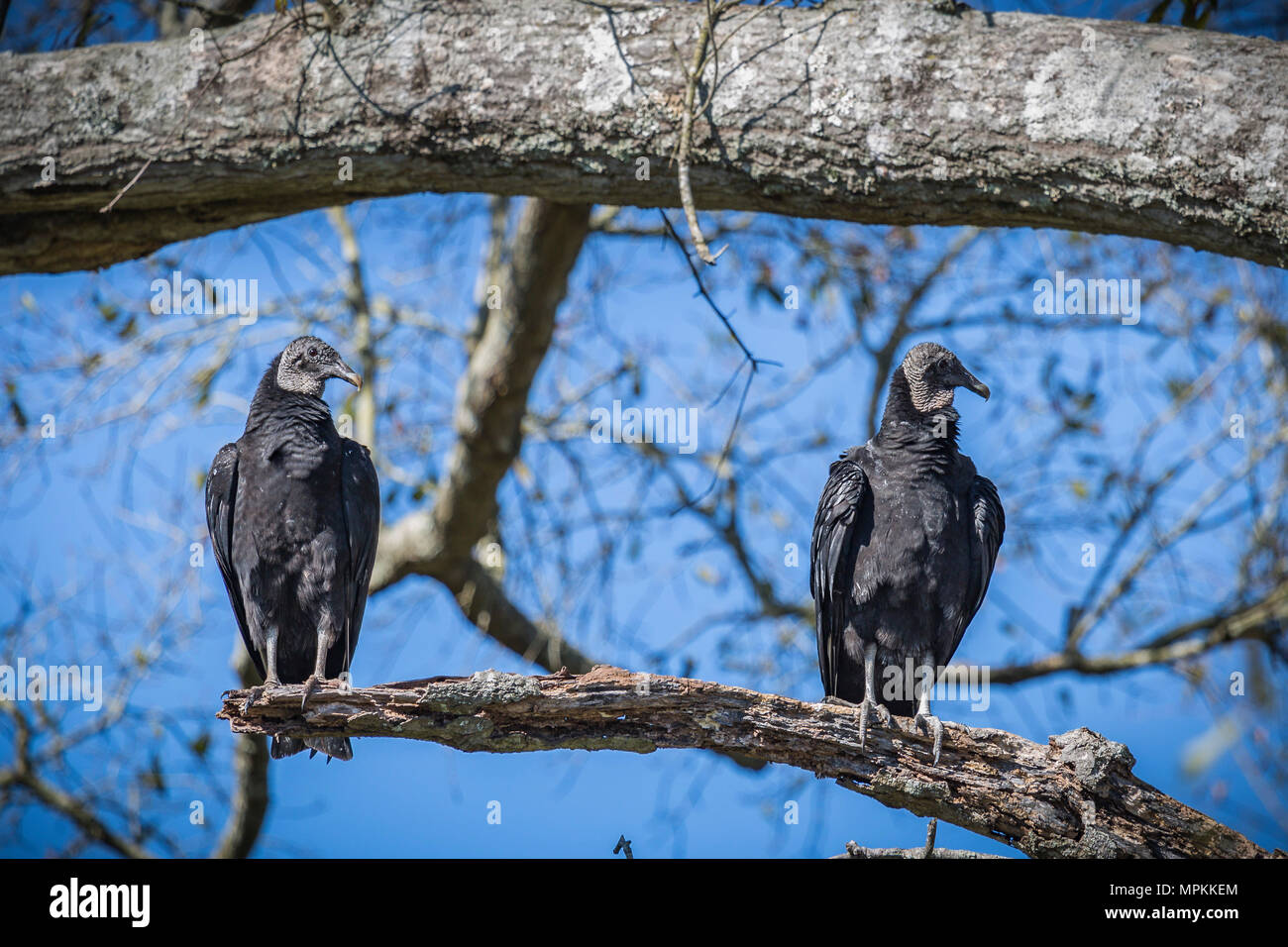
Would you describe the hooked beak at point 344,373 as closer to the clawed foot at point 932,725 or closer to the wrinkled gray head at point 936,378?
the wrinkled gray head at point 936,378

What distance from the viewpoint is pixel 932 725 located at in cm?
337

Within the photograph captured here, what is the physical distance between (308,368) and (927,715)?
259 cm

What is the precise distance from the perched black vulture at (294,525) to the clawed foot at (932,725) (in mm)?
2019

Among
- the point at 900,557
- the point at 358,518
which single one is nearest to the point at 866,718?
the point at 900,557

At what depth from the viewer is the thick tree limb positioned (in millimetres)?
3045

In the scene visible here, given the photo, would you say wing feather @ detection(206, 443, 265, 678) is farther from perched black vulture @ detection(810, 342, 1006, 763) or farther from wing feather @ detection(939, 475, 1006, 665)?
wing feather @ detection(939, 475, 1006, 665)

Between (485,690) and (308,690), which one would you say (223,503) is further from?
(485,690)

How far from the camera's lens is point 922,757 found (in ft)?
10.7

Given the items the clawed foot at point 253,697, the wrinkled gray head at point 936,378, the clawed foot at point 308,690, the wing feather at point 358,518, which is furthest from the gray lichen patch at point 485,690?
the wrinkled gray head at point 936,378

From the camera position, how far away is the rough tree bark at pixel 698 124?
3.33 m

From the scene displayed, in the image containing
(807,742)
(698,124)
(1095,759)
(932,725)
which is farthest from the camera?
(698,124)

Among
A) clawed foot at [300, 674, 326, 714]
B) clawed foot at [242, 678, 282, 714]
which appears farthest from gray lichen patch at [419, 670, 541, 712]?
clawed foot at [242, 678, 282, 714]

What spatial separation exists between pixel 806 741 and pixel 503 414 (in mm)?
2765

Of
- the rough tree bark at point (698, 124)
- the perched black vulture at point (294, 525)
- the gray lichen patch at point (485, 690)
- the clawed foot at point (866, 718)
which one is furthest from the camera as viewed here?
the perched black vulture at point (294, 525)
